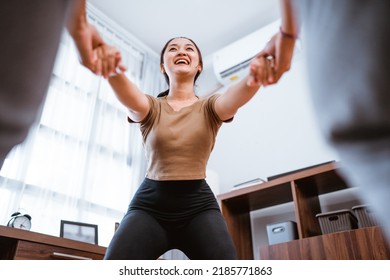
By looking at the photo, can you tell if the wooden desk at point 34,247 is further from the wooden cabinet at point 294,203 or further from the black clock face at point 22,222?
the wooden cabinet at point 294,203

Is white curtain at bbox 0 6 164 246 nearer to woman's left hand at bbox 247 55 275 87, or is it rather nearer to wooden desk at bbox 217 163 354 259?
wooden desk at bbox 217 163 354 259

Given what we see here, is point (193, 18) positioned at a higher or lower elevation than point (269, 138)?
higher

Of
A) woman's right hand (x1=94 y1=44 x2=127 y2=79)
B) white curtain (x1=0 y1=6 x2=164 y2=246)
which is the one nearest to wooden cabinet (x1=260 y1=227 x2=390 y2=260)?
white curtain (x1=0 y1=6 x2=164 y2=246)

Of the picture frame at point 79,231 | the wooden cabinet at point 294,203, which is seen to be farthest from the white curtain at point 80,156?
the wooden cabinet at point 294,203

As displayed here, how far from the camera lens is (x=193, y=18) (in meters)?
1.95

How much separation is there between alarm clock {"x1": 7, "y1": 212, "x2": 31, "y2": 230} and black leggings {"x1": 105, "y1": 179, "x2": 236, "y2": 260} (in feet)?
2.83

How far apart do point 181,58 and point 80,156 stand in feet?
3.89

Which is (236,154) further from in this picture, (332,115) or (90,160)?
(332,115)

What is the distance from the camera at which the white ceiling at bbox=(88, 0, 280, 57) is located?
1.93 metres

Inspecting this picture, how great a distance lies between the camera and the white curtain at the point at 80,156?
180 centimetres

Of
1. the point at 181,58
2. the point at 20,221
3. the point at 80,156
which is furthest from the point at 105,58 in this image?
the point at 80,156

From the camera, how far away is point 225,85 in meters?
2.33

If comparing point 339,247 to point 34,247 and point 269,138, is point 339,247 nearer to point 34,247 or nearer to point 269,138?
point 269,138
